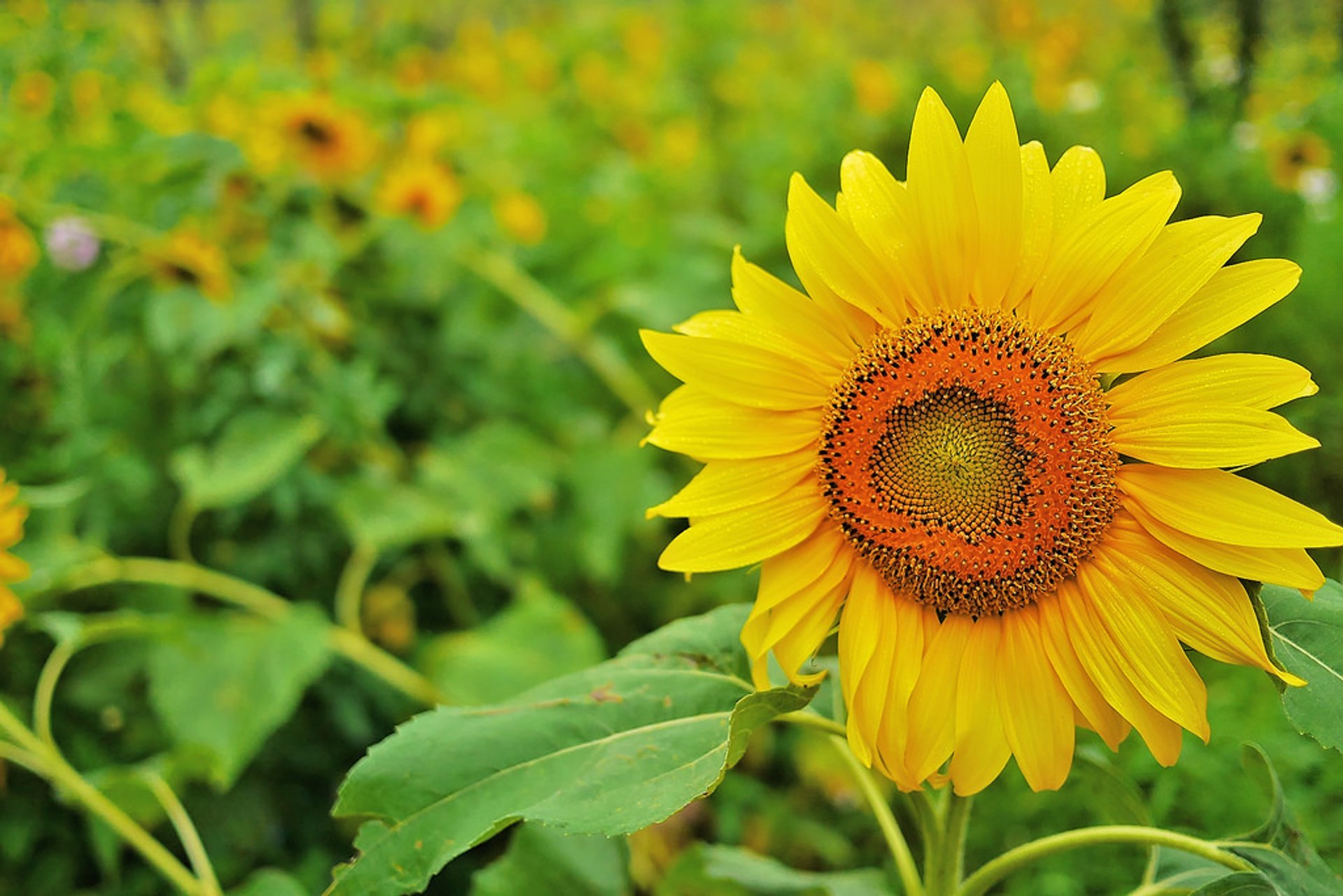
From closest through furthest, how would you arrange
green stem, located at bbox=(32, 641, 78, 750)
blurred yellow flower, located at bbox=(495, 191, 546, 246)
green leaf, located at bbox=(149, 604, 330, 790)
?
green stem, located at bbox=(32, 641, 78, 750) → green leaf, located at bbox=(149, 604, 330, 790) → blurred yellow flower, located at bbox=(495, 191, 546, 246)

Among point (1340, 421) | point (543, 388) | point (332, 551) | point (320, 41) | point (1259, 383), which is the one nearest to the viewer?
point (1259, 383)

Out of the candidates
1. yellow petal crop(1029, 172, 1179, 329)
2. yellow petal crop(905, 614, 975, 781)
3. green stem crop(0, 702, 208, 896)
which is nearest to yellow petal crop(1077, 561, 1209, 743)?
yellow petal crop(905, 614, 975, 781)


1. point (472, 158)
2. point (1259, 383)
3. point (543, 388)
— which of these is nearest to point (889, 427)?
point (1259, 383)

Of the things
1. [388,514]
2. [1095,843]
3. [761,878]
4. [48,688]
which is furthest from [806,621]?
[388,514]

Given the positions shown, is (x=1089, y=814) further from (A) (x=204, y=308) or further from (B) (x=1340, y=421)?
(A) (x=204, y=308)

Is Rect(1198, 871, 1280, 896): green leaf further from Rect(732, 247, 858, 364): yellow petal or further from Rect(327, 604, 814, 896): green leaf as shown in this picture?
Rect(732, 247, 858, 364): yellow petal

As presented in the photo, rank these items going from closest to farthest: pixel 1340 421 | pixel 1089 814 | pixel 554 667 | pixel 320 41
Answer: pixel 1089 814, pixel 554 667, pixel 1340 421, pixel 320 41

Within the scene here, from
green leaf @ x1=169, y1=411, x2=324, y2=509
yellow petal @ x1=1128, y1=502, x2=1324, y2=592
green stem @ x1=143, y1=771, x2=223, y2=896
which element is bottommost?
green stem @ x1=143, y1=771, x2=223, y2=896
